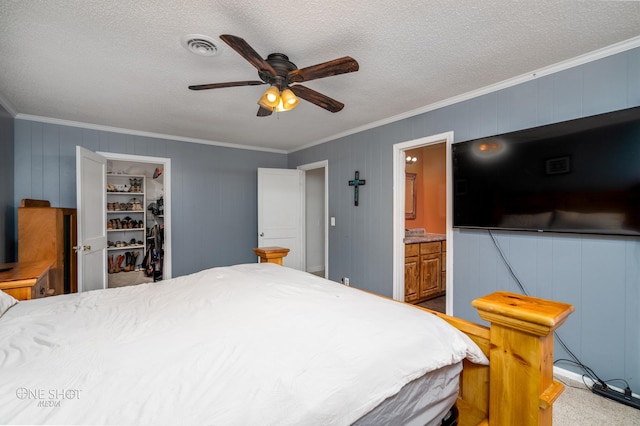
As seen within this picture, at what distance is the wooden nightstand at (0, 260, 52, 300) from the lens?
70.5 inches

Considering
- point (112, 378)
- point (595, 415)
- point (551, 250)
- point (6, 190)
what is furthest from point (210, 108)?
point (595, 415)

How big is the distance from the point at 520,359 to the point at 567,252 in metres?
1.64

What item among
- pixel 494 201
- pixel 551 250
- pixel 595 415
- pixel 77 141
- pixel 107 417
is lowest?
pixel 595 415

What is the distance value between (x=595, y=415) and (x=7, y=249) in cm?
520

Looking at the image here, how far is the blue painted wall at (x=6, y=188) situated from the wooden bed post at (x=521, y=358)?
4.10m

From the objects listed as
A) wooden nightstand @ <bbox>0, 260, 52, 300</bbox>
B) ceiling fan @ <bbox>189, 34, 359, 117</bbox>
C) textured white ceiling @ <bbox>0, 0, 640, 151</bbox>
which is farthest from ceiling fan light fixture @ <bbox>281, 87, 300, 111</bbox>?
wooden nightstand @ <bbox>0, 260, 52, 300</bbox>

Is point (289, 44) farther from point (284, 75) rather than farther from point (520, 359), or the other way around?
point (520, 359)

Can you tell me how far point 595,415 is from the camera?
174cm

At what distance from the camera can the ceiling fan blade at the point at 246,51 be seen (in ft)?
A: 4.50

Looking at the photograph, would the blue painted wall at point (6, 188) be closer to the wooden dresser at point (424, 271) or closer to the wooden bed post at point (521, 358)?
the wooden bed post at point (521, 358)

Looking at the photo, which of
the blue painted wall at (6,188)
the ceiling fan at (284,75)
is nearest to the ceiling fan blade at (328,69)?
the ceiling fan at (284,75)

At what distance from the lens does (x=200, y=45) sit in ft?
6.06

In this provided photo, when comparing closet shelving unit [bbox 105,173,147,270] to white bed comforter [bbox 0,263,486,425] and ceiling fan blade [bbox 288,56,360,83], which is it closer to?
white bed comforter [bbox 0,263,486,425]

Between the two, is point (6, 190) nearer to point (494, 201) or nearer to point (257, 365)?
point (257, 365)
